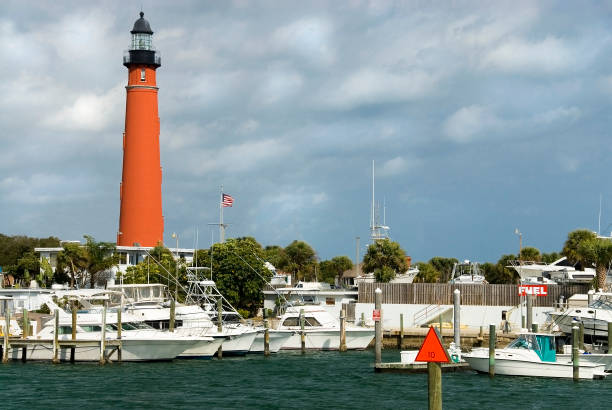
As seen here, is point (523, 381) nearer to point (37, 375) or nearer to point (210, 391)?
point (210, 391)

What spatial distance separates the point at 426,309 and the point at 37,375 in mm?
31061

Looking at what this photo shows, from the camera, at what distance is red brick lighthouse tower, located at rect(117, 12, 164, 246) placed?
275 ft

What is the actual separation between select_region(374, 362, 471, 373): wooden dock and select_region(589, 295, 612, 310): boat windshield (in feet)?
34.8

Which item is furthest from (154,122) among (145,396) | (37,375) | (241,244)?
(145,396)

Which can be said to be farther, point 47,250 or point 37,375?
point 47,250

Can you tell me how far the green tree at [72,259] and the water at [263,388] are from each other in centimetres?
3160

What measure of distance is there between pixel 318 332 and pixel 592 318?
1698 cm

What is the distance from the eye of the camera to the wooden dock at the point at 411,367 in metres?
45.1

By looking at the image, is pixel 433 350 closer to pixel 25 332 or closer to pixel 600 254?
pixel 25 332

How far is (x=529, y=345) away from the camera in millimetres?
44750

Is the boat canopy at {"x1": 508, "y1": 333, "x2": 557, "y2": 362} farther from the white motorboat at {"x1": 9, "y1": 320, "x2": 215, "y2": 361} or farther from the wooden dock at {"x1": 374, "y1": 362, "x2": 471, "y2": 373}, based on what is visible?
the white motorboat at {"x1": 9, "y1": 320, "x2": 215, "y2": 361}

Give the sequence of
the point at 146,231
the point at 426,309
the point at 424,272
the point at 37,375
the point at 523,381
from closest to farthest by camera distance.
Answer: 1. the point at 523,381
2. the point at 37,375
3. the point at 426,309
4. the point at 146,231
5. the point at 424,272

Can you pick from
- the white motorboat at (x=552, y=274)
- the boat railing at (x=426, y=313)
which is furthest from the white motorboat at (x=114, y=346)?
the white motorboat at (x=552, y=274)

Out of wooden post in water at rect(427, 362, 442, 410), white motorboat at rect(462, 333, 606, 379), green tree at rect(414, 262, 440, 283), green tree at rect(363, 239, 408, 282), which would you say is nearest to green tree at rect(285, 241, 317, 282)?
green tree at rect(414, 262, 440, 283)
